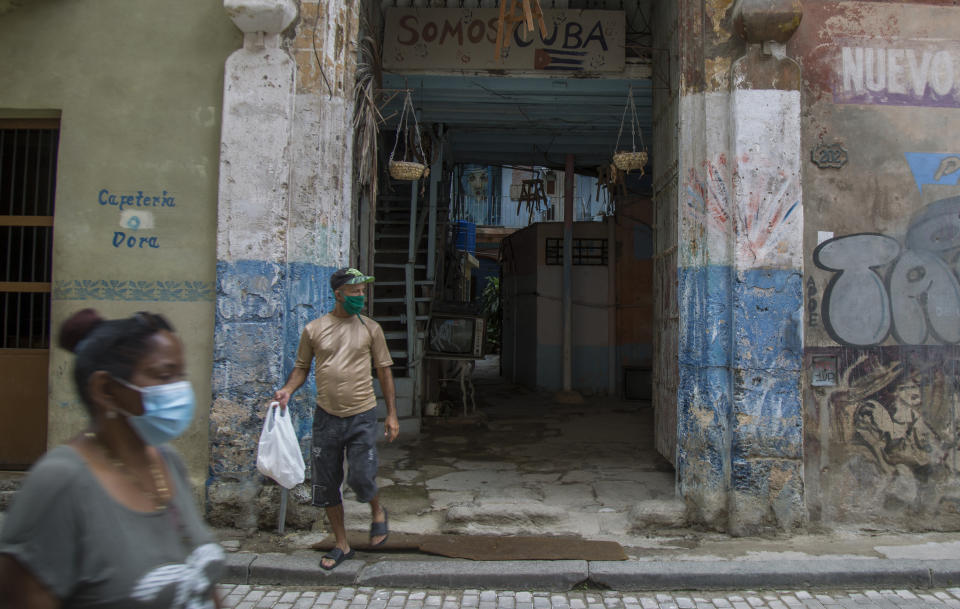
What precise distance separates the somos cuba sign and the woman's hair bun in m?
6.27

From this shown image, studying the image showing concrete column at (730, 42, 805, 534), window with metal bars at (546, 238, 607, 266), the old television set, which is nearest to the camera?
concrete column at (730, 42, 805, 534)

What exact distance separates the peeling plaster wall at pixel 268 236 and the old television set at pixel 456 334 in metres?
4.31

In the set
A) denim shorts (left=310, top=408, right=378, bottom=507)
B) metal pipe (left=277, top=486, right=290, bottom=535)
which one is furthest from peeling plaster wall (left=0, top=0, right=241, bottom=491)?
denim shorts (left=310, top=408, right=378, bottom=507)

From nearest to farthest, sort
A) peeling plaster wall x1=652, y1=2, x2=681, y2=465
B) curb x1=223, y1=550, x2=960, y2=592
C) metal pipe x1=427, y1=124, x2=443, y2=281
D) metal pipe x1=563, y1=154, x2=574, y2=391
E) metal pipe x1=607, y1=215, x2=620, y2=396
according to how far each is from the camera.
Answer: curb x1=223, y1=550, x2=960, y2=592 → peeling plaster wall x1=652, y1=2, x2=681, y2=465 → metal pipe x1=427, y1=124, x2=443, y2=281 → metal pipe x1=563, y1=154, x2=574, y2=391 → metal pipe x1=607, y1=215, x2=620, y2=396

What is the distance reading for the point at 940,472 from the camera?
16.2 ft

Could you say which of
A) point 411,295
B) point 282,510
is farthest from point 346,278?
point 411,295

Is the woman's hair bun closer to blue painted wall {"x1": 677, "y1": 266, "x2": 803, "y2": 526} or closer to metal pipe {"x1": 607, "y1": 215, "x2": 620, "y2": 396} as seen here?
blue painted wall {"x1": 677, "y1": 266, "x2": 803, "y2": 526}

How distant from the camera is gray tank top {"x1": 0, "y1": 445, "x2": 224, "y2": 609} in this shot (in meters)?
1.39

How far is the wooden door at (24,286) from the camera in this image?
5191 millimetres

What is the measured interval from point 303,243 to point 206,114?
1.24 metres

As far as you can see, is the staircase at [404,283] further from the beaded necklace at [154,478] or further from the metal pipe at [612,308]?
the beaded necklace at [154,478]

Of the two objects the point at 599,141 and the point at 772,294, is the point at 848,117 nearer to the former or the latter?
the point at 772,294

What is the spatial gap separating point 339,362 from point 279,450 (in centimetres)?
Answer: 65

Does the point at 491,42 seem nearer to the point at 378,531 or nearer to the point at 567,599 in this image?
the point at 378,531
